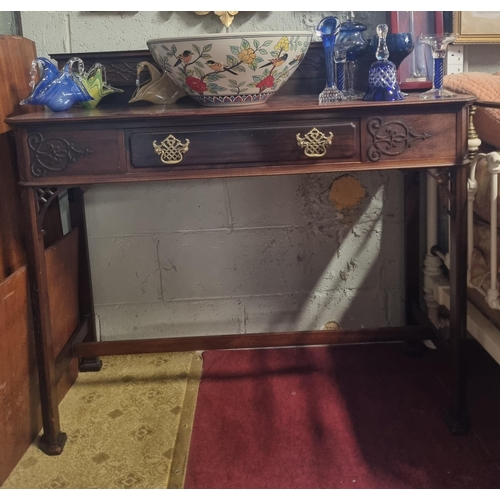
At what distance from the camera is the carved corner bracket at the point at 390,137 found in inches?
47.2

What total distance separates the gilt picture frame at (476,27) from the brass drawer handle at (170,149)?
34.3 inches

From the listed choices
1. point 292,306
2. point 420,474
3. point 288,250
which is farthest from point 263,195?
point 420,474

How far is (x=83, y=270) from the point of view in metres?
1.69

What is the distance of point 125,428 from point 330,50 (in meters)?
0.99

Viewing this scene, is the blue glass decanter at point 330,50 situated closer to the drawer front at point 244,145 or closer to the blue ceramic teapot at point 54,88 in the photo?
the drawer front at point 244,145

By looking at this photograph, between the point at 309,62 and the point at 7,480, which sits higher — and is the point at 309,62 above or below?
above

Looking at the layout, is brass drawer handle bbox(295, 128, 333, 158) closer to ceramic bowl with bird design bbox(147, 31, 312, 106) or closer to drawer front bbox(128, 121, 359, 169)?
drawer front bbox(128, 121, 359, 169)

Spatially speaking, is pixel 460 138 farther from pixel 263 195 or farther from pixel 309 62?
pixel 263 195

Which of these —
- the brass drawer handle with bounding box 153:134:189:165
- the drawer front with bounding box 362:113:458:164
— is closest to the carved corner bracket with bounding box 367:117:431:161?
the drawer front with bounding box 362:113:458:164

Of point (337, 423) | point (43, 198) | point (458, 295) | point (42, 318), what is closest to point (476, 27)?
point (458, 295)

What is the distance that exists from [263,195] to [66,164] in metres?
0.66

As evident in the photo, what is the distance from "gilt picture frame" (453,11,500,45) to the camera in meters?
1.59

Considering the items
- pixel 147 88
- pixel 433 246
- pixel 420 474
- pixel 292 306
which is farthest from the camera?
pixel 292 306

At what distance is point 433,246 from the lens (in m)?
1.68
